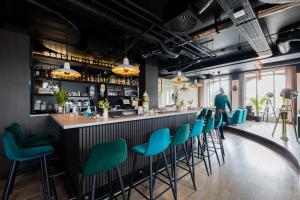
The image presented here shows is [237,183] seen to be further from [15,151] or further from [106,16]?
[106,16]

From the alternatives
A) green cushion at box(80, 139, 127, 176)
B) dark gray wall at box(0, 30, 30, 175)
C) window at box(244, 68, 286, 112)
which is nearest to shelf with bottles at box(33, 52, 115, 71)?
dark gray wall at box(0, 30, 30, 175)

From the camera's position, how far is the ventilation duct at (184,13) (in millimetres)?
2007

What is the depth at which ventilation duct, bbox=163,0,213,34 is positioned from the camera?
2.01 metres

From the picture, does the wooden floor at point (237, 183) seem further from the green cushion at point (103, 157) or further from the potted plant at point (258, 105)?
the potted plant at point (258, 105)

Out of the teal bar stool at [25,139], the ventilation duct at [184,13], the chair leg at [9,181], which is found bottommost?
the chair leg at [9,181]

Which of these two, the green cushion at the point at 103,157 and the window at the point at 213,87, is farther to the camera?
the window at the point at 213,87

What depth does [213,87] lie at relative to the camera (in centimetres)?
1020

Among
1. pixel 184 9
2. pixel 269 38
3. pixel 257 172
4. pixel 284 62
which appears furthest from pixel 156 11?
pixel 284 62

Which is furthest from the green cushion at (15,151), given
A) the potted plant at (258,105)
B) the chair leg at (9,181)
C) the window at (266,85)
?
the window at (266,85)

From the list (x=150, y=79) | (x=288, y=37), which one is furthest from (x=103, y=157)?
(x=288, y=37)

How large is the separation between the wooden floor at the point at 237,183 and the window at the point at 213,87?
22.2ft

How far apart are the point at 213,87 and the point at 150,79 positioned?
22.0 feet

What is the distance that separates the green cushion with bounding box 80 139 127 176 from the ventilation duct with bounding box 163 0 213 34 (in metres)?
1.97

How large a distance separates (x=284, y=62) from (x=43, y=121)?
8.28 metres
